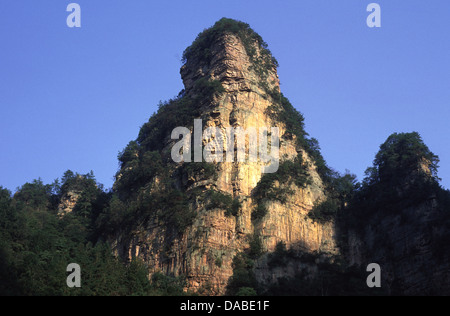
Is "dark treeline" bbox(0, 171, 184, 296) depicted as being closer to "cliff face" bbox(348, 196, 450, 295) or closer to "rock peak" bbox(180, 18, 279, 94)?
"rock peak" bbox(180, 18, 279, 94)

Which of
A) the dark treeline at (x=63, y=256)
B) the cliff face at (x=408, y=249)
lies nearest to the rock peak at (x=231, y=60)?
the dark treeline at (x=63, y=256)

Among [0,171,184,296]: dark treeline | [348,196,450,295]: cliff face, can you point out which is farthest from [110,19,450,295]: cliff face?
[0,171,184,296]: dark treeline

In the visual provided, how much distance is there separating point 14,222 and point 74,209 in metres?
14.3

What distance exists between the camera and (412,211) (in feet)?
181

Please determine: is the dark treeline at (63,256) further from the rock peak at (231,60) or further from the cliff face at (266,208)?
the rock peak at (231,60)

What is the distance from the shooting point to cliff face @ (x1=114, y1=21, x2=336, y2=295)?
1976 inches

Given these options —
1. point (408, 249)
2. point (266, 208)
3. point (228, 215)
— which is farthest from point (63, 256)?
point (408, 249)

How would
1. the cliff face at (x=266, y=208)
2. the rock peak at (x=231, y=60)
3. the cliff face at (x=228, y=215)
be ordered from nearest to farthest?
1. the cliff face at (x=228, y=215)
2. the cliff face at (x=266, y=208)
3. the rock peak at (x=231, y=60)

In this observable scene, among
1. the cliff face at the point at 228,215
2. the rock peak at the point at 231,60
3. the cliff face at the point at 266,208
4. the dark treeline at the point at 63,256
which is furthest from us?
the rock peak at the point at 231,60

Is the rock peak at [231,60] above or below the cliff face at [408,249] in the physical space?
above

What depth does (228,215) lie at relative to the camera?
5259cm

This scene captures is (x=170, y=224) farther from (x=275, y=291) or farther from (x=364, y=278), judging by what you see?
(x=364, y=278)

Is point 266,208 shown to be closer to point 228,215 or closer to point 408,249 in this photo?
point 228,215

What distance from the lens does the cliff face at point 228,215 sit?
50.2 m
